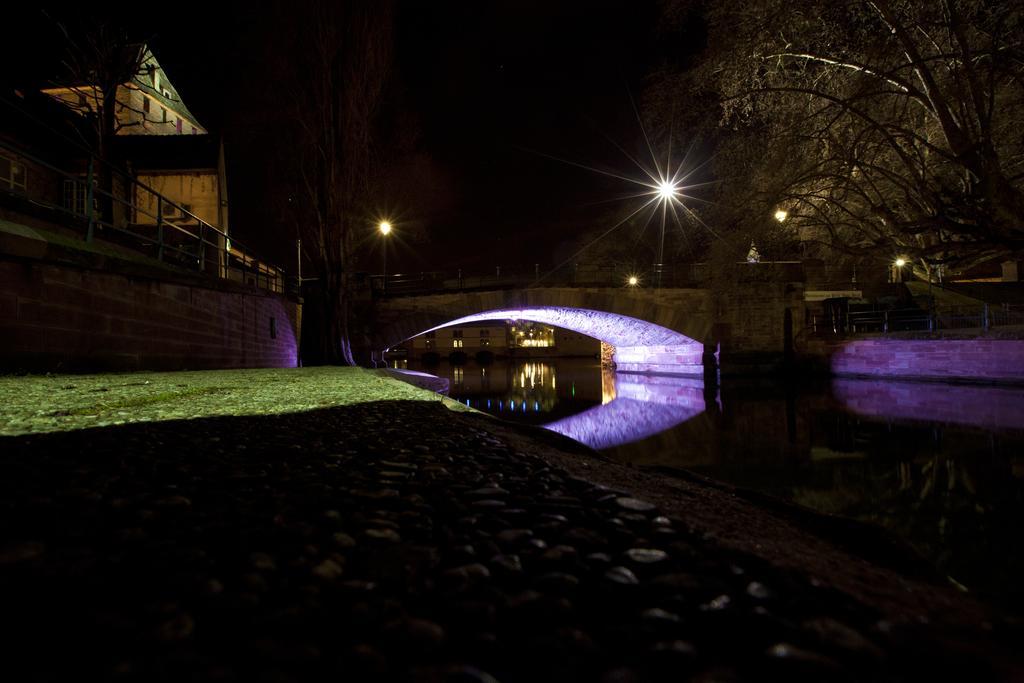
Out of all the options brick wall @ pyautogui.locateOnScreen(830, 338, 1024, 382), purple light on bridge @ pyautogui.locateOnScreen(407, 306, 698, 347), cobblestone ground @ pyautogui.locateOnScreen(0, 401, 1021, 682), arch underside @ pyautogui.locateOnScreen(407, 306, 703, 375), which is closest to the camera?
cobblestone ground @ pyautogui.locateOnScreen(0, 401, 1021, 682)

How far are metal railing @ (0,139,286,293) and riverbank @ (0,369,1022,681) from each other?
23.1ft

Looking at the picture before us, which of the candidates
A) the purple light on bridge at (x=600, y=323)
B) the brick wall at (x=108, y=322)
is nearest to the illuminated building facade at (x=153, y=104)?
the purple light on bridge at (x=600, y=323)

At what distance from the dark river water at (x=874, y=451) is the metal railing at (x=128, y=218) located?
8.09 metres

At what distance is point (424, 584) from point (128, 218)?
2465cm

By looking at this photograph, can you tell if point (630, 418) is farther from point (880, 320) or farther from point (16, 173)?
point (16, 173)

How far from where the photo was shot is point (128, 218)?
2000 centimetres

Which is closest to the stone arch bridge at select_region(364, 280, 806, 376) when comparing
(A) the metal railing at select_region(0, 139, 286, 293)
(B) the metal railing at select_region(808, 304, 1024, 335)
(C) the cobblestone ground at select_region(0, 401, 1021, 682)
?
(B) the metal railing at select_region(808, 304, 1024, 335)

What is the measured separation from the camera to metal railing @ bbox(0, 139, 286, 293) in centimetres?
753

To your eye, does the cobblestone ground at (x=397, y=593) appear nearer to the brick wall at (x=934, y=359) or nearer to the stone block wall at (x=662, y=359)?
the brick wall at (x=934, y=359)

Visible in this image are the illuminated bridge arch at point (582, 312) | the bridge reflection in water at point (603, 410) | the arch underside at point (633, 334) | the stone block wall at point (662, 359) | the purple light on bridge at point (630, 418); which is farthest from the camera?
the stone block wall at point (662, 359)

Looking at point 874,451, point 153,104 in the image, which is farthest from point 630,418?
point 153,104

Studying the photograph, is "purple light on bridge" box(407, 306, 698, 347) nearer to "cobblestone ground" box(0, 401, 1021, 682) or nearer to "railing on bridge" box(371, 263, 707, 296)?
"railing on bridge" box(371, 263, 707, 296)

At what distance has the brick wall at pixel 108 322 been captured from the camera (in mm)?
6121

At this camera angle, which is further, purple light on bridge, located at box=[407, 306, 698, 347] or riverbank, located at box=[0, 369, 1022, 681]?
purple light on bridge, located at box=[407, 306, 698, 347]
